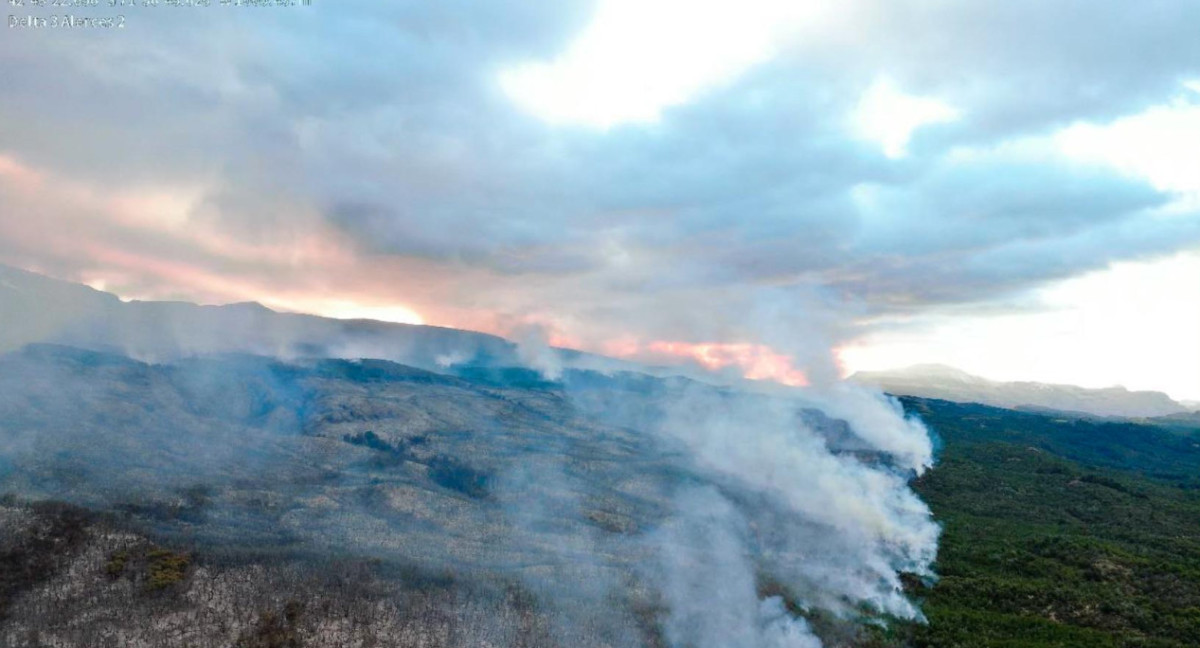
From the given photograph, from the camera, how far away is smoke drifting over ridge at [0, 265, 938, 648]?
7988cm

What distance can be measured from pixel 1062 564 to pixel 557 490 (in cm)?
8320

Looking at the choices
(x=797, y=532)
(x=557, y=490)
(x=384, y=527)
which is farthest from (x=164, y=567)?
(x=797, y=532)

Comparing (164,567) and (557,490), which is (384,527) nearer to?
(164,567)

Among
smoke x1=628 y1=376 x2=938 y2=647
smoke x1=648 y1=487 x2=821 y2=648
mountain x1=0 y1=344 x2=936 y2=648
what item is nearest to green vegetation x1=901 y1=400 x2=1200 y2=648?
smoke x1=628 y1=376 x2=938 y2=647

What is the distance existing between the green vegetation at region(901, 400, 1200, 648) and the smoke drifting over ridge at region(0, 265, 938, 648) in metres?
6.69

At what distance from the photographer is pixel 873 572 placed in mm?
88500

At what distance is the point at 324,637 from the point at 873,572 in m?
66.0

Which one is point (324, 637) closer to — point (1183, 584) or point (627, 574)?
point (627, 574)

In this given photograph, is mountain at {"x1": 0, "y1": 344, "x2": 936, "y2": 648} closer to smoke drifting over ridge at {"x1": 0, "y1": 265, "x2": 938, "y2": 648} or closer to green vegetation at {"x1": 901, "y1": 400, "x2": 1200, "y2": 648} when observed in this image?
smoke drifting over ridge at {"x1": 0, "y1": 265, "x2": 938, "y2": 648}

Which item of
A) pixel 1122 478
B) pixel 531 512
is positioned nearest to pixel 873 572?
pixel 531 512

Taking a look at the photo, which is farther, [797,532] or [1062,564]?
[797,532]

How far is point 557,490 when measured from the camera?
135875 mm

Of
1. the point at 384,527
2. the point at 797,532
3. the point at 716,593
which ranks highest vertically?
the point at 797,532

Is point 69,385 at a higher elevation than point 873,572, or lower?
higher
